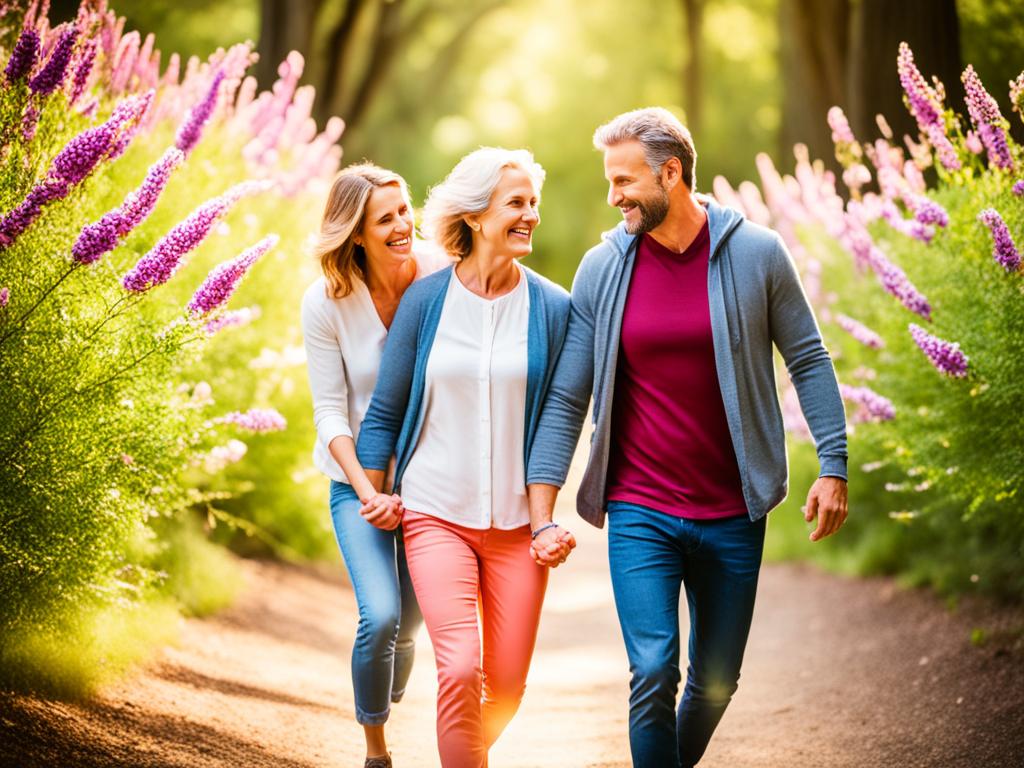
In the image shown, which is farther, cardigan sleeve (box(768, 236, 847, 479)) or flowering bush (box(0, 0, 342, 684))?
flowering bush (box(0, 0, 342, 684))

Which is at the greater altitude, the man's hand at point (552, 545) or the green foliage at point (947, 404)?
the green foliage at point (947, 404)

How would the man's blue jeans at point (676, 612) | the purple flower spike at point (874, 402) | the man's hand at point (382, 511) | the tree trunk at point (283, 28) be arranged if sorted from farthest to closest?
1. the tree trunk at point (283, 28)
2. the purple flower spike at point (874, 402)
3. the man's hand at point (382, 511)
4. the man's blue jeans at point (676, 612)

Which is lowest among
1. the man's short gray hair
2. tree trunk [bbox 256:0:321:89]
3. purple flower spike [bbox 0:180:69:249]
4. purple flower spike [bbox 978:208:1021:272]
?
purple flower spike [bbox 0:180:69:249]

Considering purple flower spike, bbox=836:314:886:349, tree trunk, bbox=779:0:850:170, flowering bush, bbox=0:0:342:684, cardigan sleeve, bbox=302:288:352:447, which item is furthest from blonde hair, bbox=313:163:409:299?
tree trunk, bbox=779:0:850:170

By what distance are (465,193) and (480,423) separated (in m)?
0.84

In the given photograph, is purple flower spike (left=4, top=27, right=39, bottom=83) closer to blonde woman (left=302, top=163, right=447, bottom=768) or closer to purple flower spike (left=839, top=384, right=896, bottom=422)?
blonde woman (left=302, top=163, right=447, bottom=768)

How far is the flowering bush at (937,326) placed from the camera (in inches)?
215

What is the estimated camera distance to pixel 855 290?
28.7 ft

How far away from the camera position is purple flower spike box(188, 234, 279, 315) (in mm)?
4523

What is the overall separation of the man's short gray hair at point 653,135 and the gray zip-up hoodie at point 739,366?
26 centimetres

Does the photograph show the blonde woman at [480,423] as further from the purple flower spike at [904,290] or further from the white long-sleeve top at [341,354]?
the purple flower spike at [904,290]

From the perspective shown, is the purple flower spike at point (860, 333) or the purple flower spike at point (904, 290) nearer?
the purple flower spike at point (904, 290)

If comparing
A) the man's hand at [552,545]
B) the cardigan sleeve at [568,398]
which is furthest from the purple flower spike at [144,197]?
the man's hand at [552,545]

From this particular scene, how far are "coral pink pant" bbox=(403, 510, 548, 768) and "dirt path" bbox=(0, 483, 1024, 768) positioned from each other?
121 centimetres
